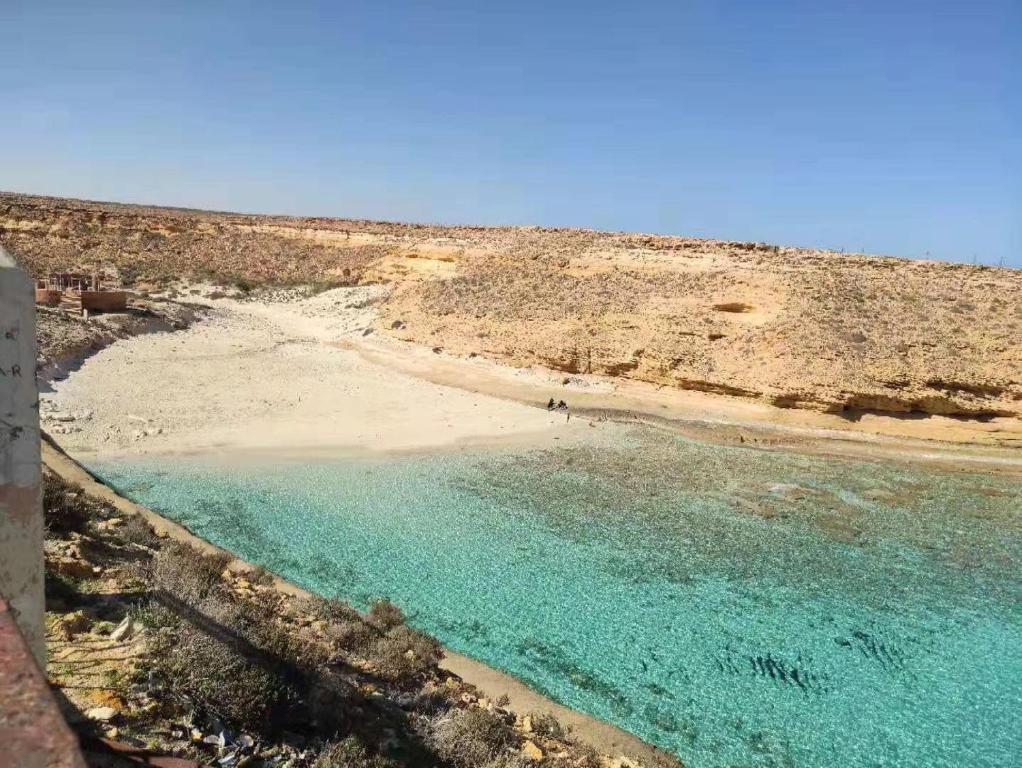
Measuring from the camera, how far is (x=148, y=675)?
486cm

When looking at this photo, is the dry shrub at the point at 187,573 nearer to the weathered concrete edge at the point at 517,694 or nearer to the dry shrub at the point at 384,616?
the weathered concrete edge at the point at 517,694

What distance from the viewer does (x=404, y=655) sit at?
24.0 ft

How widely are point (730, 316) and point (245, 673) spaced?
20.5 meters

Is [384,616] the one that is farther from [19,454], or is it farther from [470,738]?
[19,454]

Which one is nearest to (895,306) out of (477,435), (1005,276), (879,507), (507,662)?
(1005,276)

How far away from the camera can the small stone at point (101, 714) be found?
13.8 ft

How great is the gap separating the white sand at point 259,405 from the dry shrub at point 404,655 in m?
8.45

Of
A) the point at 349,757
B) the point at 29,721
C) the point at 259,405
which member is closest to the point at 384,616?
the point at 349,757

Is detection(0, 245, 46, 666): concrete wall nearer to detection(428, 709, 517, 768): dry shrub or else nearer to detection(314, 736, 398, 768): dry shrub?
detection(314, 736, 398, 768): dry shrub

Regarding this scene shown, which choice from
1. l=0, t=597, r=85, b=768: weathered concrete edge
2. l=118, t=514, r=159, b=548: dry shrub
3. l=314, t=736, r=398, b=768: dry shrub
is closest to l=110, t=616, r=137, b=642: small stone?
l=314, t=736, r=398, b=768: dry shrub

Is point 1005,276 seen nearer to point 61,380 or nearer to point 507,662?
point 507,662

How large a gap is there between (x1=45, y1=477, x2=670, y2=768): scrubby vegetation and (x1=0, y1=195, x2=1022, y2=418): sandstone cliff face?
1564 centimetres

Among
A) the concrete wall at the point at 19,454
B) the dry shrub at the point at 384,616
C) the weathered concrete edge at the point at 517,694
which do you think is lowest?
the weathered concrete edge at the point at 517,694

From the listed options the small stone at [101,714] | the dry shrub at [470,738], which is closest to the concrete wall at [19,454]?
the small stone at [101,714]
